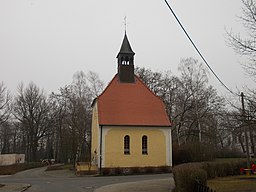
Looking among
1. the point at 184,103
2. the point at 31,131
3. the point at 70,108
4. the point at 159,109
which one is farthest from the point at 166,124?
the point at 31,131

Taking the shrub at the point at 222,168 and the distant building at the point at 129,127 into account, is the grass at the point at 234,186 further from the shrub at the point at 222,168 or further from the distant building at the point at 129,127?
the distant building at the point at 129,127

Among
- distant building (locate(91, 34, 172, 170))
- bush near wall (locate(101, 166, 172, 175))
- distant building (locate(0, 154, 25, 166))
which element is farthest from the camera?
distant building (locate(0, 154, 25, 166))

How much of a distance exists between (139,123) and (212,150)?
10792mm

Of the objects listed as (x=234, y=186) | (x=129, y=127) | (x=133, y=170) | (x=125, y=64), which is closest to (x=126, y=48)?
Answer: (x=125, y=64)

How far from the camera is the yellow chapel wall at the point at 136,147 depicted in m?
30.7

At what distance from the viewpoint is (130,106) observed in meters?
33.3

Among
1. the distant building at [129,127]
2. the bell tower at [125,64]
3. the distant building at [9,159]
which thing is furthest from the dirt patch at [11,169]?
the bell tower at [125,64]

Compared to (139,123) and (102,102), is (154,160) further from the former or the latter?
(102,102)

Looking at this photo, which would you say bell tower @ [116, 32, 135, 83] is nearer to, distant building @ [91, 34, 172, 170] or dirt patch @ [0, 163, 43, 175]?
distant building @ [91, 34, 172, 170]

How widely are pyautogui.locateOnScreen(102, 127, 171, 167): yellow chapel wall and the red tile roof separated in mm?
762

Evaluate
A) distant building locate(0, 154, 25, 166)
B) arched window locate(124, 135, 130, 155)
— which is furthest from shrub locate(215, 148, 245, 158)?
distant building locate(0, 154, 25, 166)

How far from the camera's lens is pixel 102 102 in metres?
32.7

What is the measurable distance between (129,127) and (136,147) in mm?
2159

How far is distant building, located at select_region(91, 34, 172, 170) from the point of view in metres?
30.8
